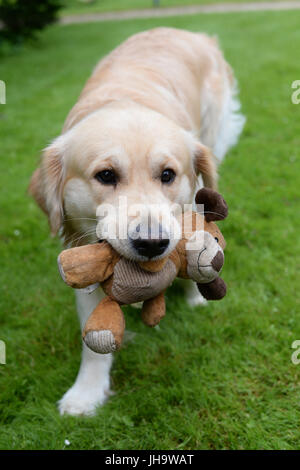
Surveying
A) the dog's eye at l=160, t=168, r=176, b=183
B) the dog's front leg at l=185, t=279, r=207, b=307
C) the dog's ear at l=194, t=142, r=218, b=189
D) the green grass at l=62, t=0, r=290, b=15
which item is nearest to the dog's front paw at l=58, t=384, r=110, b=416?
the dog's front leg at l=185, t=279, r=207, b=307

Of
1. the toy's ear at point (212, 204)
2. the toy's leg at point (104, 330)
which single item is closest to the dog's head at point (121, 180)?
Result: the toy's ear at point (212, 204)

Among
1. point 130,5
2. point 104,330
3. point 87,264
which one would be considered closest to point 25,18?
point 130,5

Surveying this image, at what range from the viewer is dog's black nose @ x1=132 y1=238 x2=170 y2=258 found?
1852 millimetres

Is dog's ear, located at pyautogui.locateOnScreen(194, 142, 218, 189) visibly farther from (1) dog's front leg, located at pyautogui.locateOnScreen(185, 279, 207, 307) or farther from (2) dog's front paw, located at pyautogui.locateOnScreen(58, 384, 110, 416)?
(2) dog's front paw, located at pyautogui.locateOnScreen(58, 384, 110, 416)

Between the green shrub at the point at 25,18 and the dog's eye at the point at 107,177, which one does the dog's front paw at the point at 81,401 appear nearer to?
the dog's eye at the point at 107,177

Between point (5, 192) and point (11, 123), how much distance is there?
99.0 inches

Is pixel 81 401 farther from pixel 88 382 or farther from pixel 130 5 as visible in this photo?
pixel 130 5

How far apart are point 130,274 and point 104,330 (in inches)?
10.3

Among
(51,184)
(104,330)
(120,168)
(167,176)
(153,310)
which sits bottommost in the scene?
(153,310)

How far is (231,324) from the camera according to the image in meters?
3.09

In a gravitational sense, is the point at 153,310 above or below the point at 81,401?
above

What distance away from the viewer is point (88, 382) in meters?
2.70

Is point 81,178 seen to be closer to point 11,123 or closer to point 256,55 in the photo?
point 11,123

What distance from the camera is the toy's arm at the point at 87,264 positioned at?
6.13ft
